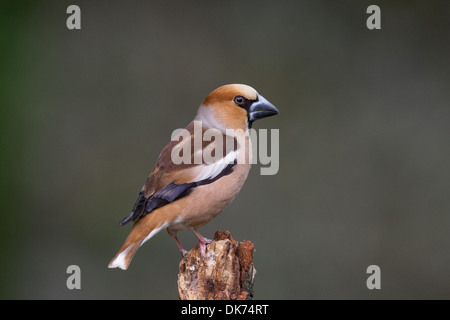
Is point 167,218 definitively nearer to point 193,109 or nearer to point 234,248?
point 234,248

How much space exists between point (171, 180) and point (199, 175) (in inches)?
6.4

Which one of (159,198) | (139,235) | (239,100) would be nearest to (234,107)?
(239,100)

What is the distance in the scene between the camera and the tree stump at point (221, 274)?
10.9ft

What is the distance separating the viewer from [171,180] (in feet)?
11.5

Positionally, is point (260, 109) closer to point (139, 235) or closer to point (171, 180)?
point (171, 180)

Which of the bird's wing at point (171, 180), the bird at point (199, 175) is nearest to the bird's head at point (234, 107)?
the bird at point (199, 175)

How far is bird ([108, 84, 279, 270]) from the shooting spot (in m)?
3.47

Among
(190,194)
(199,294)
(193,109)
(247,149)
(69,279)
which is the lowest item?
(69,279)

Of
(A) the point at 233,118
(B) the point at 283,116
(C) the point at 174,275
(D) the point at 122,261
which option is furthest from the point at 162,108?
(D) the point at 122,261

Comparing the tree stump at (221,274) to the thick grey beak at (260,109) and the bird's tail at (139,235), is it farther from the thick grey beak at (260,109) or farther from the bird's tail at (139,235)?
the thick grey beak at (260,109)

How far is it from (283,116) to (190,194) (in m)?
3.85

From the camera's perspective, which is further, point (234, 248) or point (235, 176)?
point (235, 176)

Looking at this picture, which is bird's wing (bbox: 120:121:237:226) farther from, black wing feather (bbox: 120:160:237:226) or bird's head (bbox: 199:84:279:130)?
bird's head (bbox: 199:84:279:130)

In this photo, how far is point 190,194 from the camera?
352 centimetres
